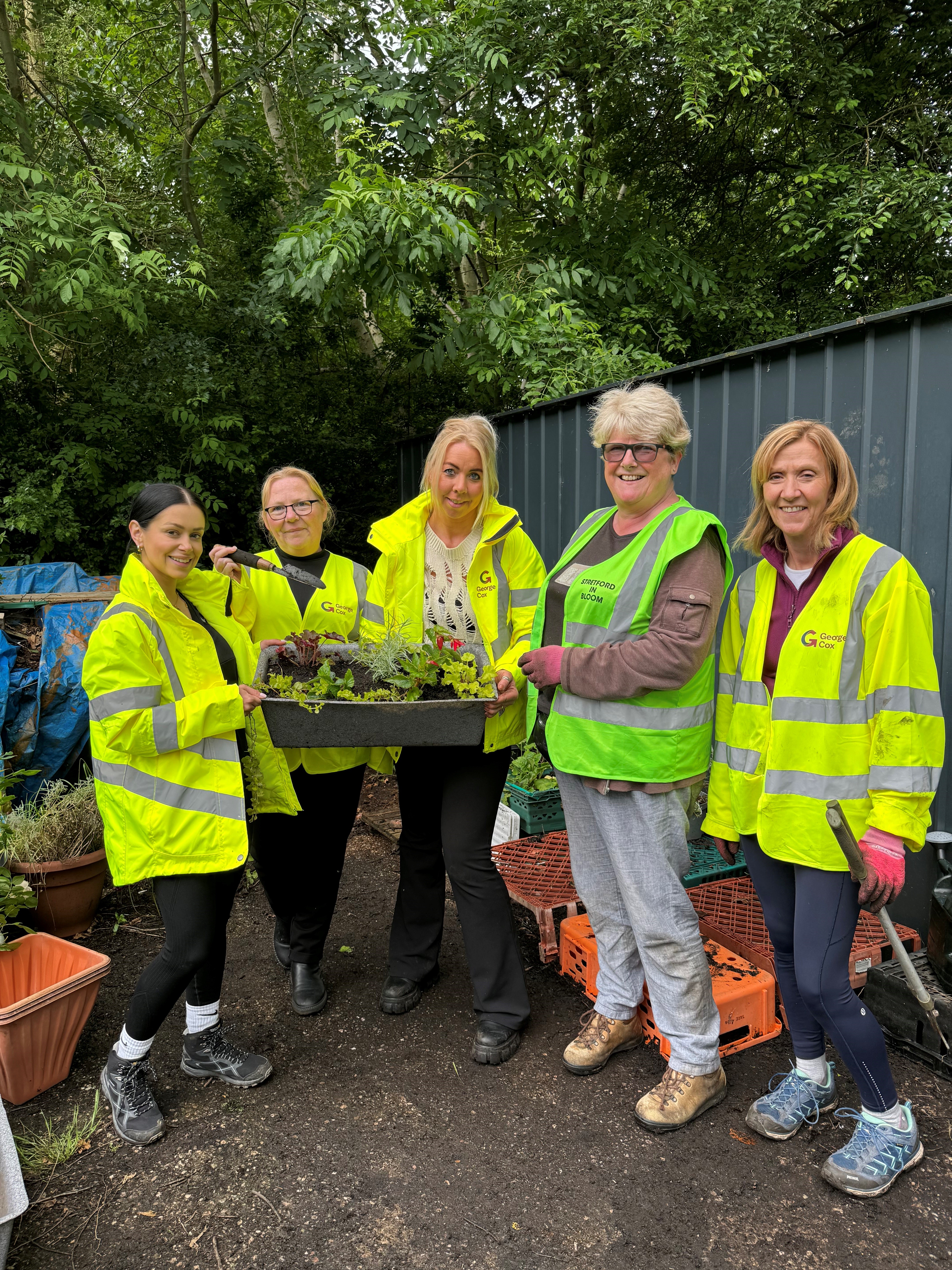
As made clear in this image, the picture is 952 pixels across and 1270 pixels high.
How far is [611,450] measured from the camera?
2215 mm

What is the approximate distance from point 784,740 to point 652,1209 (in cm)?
124

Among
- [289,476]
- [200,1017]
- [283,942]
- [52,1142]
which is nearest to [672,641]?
[289,476]

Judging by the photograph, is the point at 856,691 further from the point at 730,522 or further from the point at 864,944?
the point at 730,522

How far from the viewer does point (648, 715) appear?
2.16 m

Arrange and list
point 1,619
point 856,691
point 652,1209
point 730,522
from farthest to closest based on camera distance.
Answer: point 1,619 < point 730,522 < point 652,1209 < point 856,691

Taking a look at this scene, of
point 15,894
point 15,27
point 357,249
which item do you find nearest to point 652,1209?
point 15,894

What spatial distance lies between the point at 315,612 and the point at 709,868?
1977 millimetres

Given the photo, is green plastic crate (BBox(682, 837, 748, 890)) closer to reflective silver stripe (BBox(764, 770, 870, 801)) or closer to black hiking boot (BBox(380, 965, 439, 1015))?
black hiking boot (BBox(380, 965, 439, 1015))

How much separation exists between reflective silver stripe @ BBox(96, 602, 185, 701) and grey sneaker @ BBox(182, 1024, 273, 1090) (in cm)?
115

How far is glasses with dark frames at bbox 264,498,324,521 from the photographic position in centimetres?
281

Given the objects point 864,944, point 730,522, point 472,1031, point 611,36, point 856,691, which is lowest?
point 472,1031

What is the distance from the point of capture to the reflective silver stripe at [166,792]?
218cm

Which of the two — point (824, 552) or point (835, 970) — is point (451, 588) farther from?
point (835, 970)

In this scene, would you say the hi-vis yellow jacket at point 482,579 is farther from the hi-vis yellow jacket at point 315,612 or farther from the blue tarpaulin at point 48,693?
the blue tarpaulin at point 48,693
